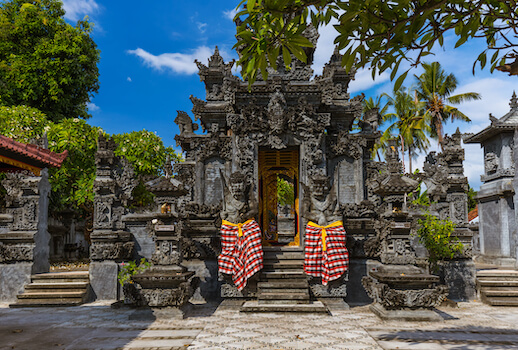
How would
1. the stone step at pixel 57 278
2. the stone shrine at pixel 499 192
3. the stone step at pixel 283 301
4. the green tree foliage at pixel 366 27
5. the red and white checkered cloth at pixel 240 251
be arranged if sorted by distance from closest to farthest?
the green tree foliage at pixel 366 27 → the stone step at pixel 283 301 → the red and white checkered cloth at pixel 240 251 → the stone step at pixel 57 278 → the stone shrine at pixel 499 192

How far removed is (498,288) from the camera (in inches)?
422

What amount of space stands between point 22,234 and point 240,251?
6.23 m

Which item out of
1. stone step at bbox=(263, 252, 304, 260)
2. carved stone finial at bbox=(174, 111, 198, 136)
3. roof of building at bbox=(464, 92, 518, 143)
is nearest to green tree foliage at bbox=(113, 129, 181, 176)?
carved stone finial at bbox=(174, 111, 198, 136)

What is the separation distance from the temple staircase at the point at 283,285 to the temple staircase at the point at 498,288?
4797 millimetres

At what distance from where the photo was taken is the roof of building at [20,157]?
21.4ft

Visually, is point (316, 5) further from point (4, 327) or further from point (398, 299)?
point (4, 327)

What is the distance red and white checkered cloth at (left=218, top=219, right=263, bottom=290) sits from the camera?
388 inches

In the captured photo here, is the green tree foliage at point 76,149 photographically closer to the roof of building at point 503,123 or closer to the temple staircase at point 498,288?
the temple staircase at point 498,288

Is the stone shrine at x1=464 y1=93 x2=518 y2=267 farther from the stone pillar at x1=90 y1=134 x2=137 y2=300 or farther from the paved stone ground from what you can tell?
the stone pillar at x1=90 y1=134 x2=137 y2=300

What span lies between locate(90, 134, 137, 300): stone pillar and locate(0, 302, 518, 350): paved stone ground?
1.64 meters

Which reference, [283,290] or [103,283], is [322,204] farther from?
[103,283]

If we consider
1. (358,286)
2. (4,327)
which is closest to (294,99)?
(358,286)

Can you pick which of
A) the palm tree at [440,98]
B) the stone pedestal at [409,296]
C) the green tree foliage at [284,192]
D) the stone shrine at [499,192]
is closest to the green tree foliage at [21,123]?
the stone pedestal at [409,296]

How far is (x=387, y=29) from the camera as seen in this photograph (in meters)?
3.85
